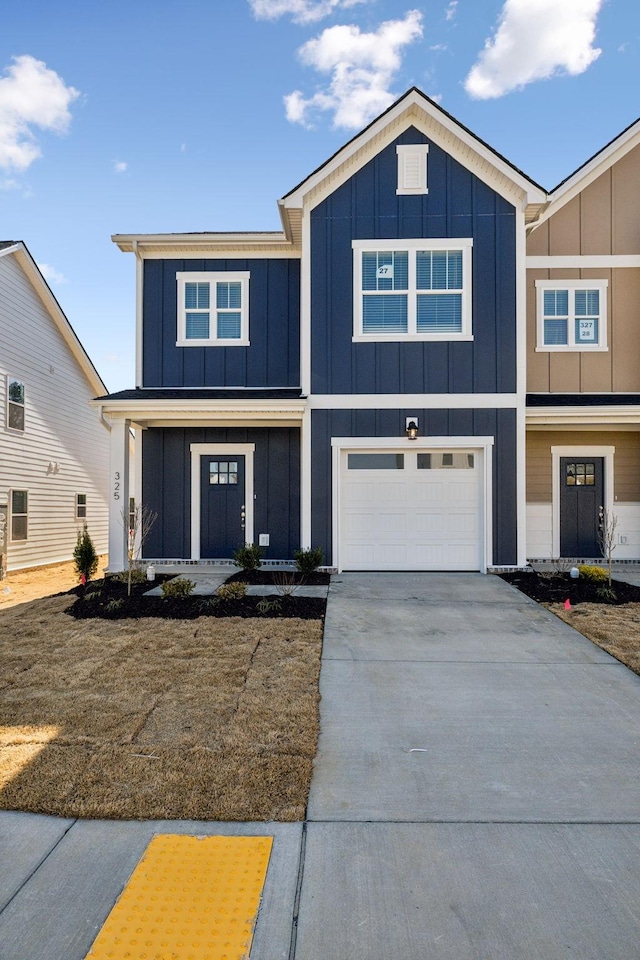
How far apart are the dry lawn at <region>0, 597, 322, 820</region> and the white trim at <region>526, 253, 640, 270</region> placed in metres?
9.30

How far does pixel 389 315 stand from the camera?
1012cm

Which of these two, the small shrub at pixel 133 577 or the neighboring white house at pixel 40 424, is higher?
the neighboring white house at pixel 40 424

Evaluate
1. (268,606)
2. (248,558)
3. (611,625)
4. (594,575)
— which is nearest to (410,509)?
(248,558)


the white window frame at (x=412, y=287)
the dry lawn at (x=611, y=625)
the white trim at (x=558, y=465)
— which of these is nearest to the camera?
the dry lawn at (x=611, y=625)

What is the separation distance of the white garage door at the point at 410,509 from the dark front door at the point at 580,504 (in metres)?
2.73

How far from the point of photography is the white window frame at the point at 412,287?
32.9 ft

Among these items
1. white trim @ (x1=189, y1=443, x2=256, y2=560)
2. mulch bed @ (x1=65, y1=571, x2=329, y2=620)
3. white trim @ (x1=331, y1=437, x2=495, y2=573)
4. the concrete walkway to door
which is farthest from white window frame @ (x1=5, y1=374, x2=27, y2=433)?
the concrete walkway to door

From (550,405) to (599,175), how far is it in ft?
17.5

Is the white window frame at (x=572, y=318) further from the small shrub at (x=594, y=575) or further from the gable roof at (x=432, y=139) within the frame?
the small shrub at (x=594, y=575)

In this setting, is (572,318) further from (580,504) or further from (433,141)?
(433,141)

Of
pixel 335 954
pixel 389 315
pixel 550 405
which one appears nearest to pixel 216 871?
pixel 335 954

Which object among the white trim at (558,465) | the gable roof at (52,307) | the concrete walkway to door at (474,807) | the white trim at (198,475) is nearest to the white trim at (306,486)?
the white trim at (198,475)

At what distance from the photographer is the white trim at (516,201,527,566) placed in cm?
995

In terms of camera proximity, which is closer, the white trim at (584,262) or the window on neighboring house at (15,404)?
the white trim at (584,262)
